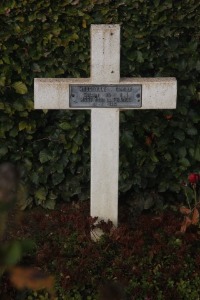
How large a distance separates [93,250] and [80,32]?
5.13 ft

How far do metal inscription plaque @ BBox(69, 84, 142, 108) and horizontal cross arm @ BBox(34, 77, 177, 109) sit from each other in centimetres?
2

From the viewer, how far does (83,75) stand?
4.08 metres

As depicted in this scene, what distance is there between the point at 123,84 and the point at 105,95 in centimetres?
13

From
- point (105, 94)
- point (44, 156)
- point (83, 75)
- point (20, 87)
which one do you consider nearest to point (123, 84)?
point (105, 94)

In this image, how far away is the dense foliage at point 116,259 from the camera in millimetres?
3072

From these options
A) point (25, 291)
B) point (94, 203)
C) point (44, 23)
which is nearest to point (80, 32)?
point (44, 23)

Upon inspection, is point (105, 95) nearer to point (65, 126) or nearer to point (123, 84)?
point (123, 84)

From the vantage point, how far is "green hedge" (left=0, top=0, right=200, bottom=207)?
12.7 feet

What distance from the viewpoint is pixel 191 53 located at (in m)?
4.05

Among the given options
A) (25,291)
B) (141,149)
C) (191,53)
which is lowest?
(25,291)

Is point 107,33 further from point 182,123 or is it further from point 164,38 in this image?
point 182,123

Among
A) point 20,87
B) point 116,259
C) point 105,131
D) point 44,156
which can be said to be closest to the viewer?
point 116,259

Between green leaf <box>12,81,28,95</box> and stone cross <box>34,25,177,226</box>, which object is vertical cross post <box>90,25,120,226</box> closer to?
stone cross <box>34,25,177,226</box>

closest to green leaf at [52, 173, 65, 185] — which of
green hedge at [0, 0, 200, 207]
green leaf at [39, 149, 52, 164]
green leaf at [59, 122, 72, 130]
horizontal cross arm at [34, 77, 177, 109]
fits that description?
green hedge at [0, 0, 200, 207]
